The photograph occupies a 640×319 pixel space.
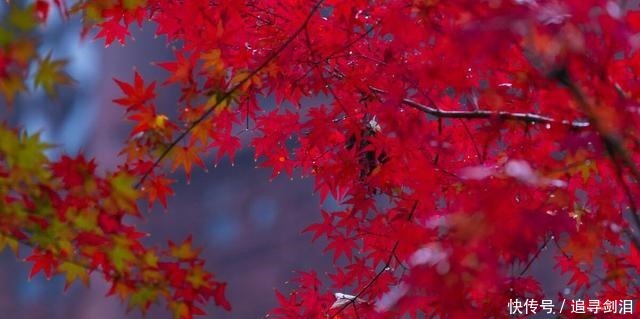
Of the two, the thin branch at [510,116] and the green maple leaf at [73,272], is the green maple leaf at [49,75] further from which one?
the thin branch at [510,116]

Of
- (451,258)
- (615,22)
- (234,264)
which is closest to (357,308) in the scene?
(451,258)

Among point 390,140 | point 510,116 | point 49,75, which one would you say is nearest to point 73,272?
point 49,75

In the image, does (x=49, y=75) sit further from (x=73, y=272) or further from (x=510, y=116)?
(x=510, y=116)

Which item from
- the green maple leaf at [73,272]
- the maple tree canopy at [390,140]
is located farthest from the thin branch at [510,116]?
the green maple leaf at [73,272]

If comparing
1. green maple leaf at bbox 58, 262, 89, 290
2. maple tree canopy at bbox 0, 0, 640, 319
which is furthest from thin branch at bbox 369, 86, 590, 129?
green maple leaf at bbox 58, 262, 89, 290

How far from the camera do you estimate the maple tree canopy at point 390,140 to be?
222 cm

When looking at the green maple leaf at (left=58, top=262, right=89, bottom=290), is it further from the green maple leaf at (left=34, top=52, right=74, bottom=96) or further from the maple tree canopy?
the green maple leaf at (left=34, top=52, right=74, bottom=96)

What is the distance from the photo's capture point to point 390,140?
130 inches

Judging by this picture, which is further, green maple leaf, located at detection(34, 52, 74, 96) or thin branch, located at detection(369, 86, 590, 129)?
thin branch, located at detection(369, 86, 590, 129)

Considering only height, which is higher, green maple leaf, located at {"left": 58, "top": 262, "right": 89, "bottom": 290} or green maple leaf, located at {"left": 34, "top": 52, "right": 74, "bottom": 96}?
green maple leaf, located at {"left": 34, "top": 52, "right": 74, "bottom": 96}

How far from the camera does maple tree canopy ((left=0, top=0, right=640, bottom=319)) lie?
7.28 feet

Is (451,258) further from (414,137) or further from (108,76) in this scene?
(108,76)

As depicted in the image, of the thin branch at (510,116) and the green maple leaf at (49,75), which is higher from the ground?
the green maple leaf at (49,75)

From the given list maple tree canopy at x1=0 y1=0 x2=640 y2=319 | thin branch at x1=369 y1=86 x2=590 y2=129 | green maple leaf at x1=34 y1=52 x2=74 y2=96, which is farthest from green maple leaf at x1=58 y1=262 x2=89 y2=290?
thin branch at x1=369 y1=86 x2=590 y2=129
